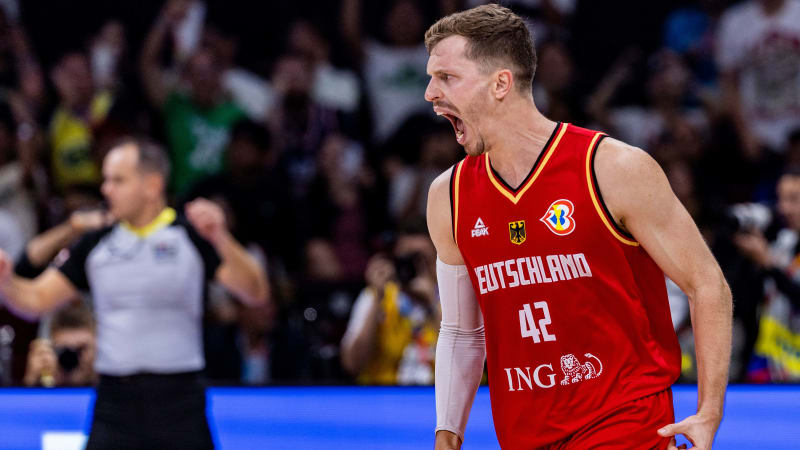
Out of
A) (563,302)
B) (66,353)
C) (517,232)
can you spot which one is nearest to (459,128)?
(517,232)

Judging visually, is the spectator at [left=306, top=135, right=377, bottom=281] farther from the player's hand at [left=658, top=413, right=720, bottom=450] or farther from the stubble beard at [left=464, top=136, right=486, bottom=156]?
the player's hand at [left=658, top=413, right=720, bottom=450]

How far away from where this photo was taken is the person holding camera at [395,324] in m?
5.56

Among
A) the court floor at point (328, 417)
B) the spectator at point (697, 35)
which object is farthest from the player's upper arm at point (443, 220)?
the spectator at point (697, 35)

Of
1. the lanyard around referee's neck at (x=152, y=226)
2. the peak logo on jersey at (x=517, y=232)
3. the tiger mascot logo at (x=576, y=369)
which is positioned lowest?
the tiger mascot logo at (x=576, y=369)

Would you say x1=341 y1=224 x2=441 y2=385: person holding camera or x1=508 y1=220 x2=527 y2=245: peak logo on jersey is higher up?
x1=508 y1=220 x2=527 y2=245: peak logo on jersey

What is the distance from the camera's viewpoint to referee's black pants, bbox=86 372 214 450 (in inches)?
173

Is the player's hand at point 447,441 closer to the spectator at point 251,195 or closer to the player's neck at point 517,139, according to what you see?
the player's neck at point 517,139

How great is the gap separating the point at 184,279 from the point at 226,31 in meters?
4.30

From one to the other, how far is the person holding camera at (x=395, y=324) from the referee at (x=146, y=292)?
0.82 metres

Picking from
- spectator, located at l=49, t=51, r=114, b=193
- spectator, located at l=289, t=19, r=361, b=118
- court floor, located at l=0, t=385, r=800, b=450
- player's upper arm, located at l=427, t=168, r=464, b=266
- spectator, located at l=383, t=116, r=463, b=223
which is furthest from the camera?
spectator, located at l=289, t=19, r=361, b=118

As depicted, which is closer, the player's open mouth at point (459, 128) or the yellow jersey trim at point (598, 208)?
the yellow jersey trim at point (598, 208)

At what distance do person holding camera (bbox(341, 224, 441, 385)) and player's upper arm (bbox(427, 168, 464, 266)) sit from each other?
8.41ft

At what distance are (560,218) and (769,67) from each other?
5.65m

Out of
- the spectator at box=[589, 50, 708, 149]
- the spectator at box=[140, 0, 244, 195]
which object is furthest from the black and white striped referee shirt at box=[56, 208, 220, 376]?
the spectator at box=[589, 50, 708, 149]
